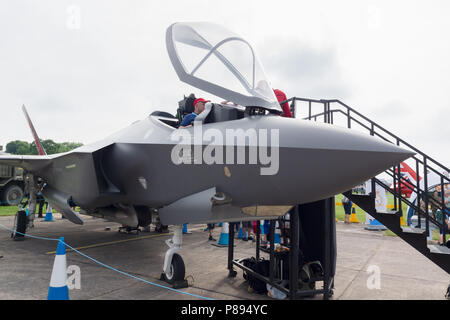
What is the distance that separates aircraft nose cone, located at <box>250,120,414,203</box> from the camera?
241 cm

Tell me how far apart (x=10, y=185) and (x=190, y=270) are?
1508 centimetres

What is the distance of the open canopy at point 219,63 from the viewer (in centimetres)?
317

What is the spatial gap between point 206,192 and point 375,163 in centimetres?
158

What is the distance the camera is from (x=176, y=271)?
12.8 ft

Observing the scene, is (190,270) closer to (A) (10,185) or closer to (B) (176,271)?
(B) (176,271)

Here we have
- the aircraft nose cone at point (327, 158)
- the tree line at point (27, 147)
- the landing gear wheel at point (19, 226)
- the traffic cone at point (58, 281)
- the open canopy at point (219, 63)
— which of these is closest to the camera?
the aircraft nose cone at point (327, 158)

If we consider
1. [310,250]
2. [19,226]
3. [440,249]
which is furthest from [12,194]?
[440,249]

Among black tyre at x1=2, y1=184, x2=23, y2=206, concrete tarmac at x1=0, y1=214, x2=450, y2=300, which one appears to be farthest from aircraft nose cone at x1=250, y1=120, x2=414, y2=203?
black tyre at x1=2, y1=184, x2=23, y2=206

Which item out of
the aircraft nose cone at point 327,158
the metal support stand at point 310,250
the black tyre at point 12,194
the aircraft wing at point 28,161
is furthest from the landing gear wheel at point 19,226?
the black tyre at point 12,194

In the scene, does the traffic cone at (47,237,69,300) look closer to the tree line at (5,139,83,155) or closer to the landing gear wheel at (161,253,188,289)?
the landing gear wheel at (161,253,188,289)

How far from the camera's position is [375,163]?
7.92 feet

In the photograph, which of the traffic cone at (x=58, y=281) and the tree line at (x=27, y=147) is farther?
the tree line at (x=27, y=147)

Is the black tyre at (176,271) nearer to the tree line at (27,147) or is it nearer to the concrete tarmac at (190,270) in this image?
the concrete tarmac at (190,270)
